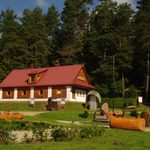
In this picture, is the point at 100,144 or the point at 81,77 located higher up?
the point at 81,77

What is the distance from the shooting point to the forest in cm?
6147

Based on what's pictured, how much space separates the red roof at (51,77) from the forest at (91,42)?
20.9ft

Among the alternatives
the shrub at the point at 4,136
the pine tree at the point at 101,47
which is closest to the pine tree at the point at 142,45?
the pine tree at the point at 101,47

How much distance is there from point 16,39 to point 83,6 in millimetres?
15962

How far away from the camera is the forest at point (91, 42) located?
61.5 meters

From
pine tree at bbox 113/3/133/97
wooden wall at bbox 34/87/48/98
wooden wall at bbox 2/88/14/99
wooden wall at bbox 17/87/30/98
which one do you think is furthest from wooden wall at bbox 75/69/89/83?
wooden wall at bbox 2/88/14/99

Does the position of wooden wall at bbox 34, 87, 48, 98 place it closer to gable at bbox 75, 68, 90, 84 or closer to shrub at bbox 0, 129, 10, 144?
gable at bbox 75, 68, 90, 84

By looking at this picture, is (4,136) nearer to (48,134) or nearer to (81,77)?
(48,134)

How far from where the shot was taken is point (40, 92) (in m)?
56.4

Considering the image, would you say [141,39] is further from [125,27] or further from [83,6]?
[83,6]

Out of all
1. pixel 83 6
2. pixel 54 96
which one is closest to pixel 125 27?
pixel 54 96

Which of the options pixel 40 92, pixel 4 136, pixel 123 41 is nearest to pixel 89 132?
pixel 4 136

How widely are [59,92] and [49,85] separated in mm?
1750

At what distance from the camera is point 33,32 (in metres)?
76.9
